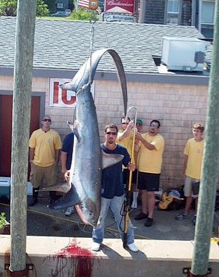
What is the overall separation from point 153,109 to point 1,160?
9.88 ft

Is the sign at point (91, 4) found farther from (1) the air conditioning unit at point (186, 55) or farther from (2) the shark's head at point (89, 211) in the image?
(2) the shark's head at point (89, 211)

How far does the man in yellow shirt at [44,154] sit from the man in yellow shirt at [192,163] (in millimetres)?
2212

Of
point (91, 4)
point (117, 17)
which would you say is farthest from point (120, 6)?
point (91, 4)

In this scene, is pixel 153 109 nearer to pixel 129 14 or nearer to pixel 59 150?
pixel 59 150

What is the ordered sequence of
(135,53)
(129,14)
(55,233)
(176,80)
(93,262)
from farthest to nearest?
(129,14)
(135,53)
(176,80)
(55,233)
(93,262)

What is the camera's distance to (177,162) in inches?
377

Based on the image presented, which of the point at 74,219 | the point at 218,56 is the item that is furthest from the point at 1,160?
the point at 218,56

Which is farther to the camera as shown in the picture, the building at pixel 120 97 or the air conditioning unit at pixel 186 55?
the air conditioning unit at pixel 186 55

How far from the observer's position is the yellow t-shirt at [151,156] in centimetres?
841

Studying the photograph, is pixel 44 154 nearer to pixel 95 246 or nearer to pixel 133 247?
pixel 95 246

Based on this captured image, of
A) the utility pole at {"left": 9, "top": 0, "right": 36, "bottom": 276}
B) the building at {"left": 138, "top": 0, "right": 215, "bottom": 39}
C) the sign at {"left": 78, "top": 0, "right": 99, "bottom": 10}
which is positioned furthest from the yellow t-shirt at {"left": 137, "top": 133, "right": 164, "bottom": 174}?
the building at {"left": 138, "top": 0, "right": 215, "bottom": 39}

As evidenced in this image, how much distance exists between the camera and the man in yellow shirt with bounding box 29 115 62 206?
348 inches

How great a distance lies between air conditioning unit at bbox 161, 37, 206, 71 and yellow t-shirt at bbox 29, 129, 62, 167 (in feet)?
8.06

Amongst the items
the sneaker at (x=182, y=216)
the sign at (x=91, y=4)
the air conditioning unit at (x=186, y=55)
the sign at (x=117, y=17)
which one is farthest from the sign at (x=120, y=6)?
the sneaker at (x=182, y=216)
